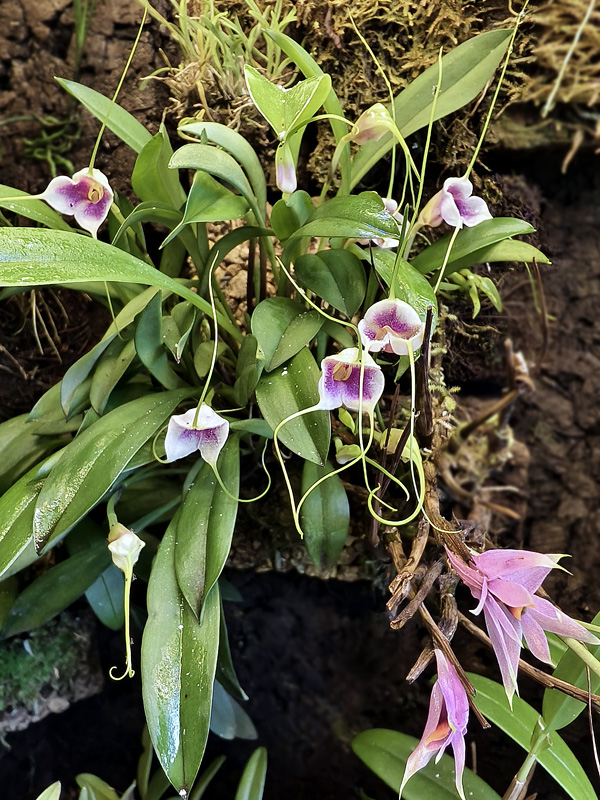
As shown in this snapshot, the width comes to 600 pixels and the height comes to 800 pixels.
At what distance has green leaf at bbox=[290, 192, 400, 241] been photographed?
27.0 inches

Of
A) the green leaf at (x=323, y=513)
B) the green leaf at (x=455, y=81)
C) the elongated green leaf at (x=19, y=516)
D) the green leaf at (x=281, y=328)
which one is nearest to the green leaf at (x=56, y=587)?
the elongated green leaf at (x=19, y=516)

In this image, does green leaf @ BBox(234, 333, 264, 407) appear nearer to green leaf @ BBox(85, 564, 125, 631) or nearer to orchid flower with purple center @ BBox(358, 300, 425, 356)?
orchid flower with purple center @ BBox(358, 300, 425, 356)

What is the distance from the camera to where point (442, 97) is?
831 millimetres

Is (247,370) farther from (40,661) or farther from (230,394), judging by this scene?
(40,661)

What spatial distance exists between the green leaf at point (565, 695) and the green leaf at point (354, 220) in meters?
0.57

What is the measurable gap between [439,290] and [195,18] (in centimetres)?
64

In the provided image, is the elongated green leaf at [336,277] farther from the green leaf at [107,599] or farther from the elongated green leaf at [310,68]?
the green leaf at [107,599]

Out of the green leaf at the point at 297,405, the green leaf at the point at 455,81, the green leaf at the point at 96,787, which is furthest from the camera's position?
the green leaf at the point at 96,787

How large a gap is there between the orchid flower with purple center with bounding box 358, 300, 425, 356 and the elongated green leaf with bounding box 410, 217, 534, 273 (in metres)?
0.24

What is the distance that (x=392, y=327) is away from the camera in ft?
2.09

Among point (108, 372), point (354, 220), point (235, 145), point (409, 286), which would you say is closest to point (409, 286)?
point (409, 286)

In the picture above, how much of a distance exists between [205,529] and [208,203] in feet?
1.42

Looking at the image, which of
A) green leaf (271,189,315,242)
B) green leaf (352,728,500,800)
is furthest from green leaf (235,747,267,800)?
green leaf (271,189,315,242)

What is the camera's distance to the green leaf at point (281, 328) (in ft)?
2.44
